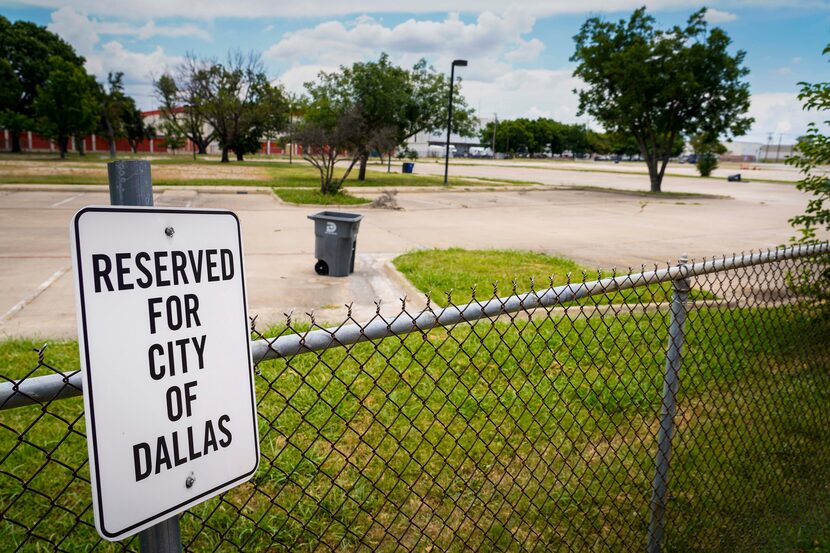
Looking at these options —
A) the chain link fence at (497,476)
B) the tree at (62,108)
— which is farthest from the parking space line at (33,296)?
the tree at (62,108)

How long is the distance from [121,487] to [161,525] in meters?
0.17

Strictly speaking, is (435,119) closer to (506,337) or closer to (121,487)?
(506,337)

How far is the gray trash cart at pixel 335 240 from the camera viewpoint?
351 inches

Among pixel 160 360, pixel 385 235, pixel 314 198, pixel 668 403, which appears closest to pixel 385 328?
pixel 160 360

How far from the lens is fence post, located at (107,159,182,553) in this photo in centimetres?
130

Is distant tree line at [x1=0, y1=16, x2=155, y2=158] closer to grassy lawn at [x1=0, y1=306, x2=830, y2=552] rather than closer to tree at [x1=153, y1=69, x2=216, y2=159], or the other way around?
tree at [x1=153, y1=69, x2=216, y2=159]

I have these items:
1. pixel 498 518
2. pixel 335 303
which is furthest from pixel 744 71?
pixel 498 518

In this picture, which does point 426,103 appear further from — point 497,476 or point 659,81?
point 497,476

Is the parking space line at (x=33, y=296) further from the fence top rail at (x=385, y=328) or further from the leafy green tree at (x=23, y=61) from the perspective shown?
the leafy green tree at (x=23, y=61)

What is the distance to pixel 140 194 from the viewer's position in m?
1.31

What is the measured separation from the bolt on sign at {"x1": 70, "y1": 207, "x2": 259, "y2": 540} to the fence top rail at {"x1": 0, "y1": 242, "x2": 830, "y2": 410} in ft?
0.69

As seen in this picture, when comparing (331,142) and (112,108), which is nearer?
(331,142)

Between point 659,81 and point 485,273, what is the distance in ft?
73.6

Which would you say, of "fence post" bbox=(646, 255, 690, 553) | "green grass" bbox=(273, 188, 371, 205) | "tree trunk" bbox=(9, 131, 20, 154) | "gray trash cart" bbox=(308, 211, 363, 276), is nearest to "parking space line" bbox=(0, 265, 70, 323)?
"gray trash cart" bbox=(308, 211, 363, 276)
